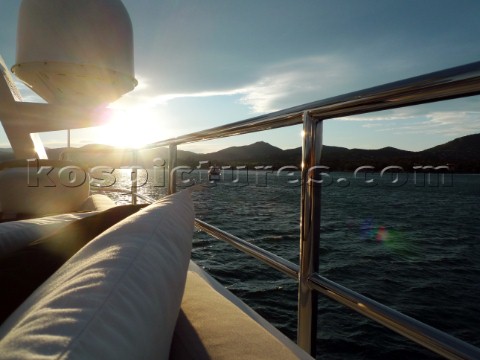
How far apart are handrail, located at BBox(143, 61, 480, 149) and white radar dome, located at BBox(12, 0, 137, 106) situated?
4262 millimetres

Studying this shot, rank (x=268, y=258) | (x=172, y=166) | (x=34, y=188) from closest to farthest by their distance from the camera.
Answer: (x=268, y=258) < (x=34, y=188) < (x=172, y=166)

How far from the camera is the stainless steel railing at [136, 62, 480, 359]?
706mm

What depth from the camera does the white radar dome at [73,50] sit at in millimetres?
4684

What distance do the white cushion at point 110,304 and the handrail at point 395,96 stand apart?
0.62 m

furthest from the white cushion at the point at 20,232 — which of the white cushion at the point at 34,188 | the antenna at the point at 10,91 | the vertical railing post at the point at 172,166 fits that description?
the antenna at the point at 10,91

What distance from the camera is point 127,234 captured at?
0.66m

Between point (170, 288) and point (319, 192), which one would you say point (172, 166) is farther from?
Result: point (170, 288)

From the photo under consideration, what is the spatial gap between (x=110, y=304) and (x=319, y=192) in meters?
0.89

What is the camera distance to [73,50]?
15.4ft

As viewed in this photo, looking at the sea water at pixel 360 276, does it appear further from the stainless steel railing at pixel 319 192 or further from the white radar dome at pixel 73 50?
the white radar dome at pixel 73 50

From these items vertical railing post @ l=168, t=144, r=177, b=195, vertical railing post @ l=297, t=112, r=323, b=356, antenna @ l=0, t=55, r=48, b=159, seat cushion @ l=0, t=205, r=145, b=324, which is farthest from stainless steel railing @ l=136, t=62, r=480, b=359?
antenna @ l=0, t=55, r=48, b=159

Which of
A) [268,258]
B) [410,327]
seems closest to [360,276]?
[268,258]

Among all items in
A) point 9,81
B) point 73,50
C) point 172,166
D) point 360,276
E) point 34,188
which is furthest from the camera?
point 360,276

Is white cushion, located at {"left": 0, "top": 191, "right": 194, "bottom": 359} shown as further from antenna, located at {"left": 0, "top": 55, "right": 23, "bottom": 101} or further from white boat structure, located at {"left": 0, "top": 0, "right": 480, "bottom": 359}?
antenna, located at {"left": 0, "top": 55, "right": 23, "bottom": 101}
